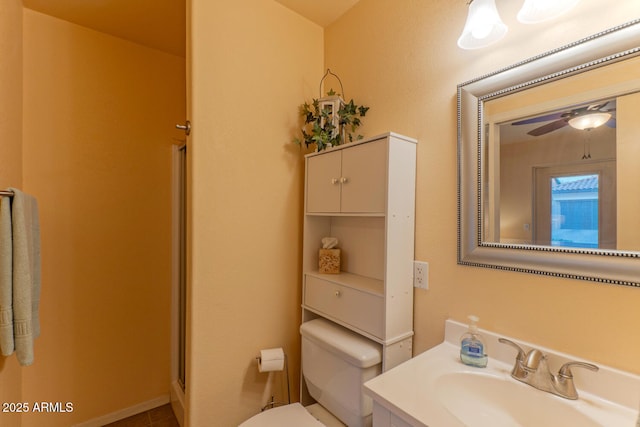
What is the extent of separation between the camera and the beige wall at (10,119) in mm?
1254

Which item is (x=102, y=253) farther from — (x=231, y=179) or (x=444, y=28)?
(x=444, y=28)

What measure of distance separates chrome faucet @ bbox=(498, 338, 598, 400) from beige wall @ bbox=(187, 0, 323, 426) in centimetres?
111

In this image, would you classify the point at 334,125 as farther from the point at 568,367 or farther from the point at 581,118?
the point at 568,367

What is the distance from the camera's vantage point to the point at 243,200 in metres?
1.49

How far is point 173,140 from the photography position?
7.16 feet

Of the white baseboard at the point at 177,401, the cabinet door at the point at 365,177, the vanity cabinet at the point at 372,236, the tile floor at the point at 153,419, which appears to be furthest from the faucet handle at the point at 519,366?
the tile floor at the point at 153,419

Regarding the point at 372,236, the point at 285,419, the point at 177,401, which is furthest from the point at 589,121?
the point at 177,401

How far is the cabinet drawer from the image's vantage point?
1.19 m

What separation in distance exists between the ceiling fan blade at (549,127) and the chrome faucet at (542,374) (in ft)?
2.36

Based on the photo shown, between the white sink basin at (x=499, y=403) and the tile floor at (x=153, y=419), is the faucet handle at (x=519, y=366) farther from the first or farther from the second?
the tile floor at (x=153, y=419)

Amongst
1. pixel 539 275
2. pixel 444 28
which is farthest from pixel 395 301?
pixel 444 28

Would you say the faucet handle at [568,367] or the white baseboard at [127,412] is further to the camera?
the white baseboard at [127,412]

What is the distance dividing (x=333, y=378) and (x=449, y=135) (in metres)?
1.18

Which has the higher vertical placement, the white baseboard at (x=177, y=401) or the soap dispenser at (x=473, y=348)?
the soap dispenser at (x=473, y=348)
